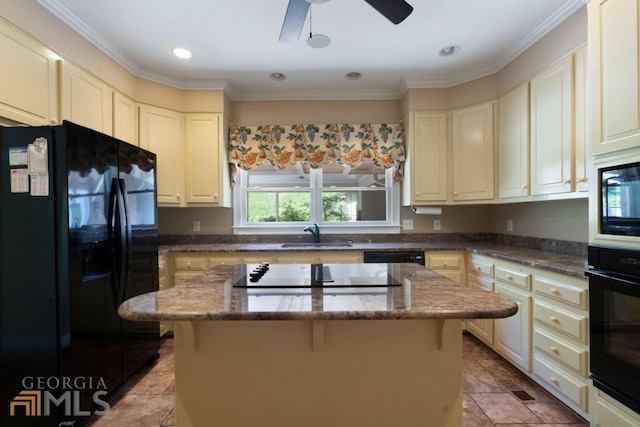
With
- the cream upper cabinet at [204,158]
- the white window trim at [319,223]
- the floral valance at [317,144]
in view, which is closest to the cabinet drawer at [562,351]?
the white window trim at [319,223]

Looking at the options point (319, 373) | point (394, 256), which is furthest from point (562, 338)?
point (319, 373)

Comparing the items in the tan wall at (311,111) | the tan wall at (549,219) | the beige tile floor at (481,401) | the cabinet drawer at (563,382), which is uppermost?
the tan wall at (311,111)

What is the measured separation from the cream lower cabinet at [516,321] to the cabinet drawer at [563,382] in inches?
3.7

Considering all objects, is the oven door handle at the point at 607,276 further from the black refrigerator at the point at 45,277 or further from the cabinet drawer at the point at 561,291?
the black refrigerator at the point at 45,277

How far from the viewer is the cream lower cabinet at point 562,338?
1720mm

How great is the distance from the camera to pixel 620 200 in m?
1.45

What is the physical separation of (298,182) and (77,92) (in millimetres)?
2200

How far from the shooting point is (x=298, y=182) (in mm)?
3725

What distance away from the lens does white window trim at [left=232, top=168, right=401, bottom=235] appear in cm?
361

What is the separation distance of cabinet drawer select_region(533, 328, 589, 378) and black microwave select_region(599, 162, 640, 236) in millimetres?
747

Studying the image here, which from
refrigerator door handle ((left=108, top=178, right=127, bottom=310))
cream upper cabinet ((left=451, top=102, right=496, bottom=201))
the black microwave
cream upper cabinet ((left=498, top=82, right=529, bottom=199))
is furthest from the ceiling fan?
cream upper cabinet ((left=451, top=102, right=496, bottom=201))

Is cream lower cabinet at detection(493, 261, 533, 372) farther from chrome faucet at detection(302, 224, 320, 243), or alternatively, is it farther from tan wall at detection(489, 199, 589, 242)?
chrome faucet at detection(302, 224, 320, 243)

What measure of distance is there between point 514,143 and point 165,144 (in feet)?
11.0

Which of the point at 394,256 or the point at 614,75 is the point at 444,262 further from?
the point at 614,75
